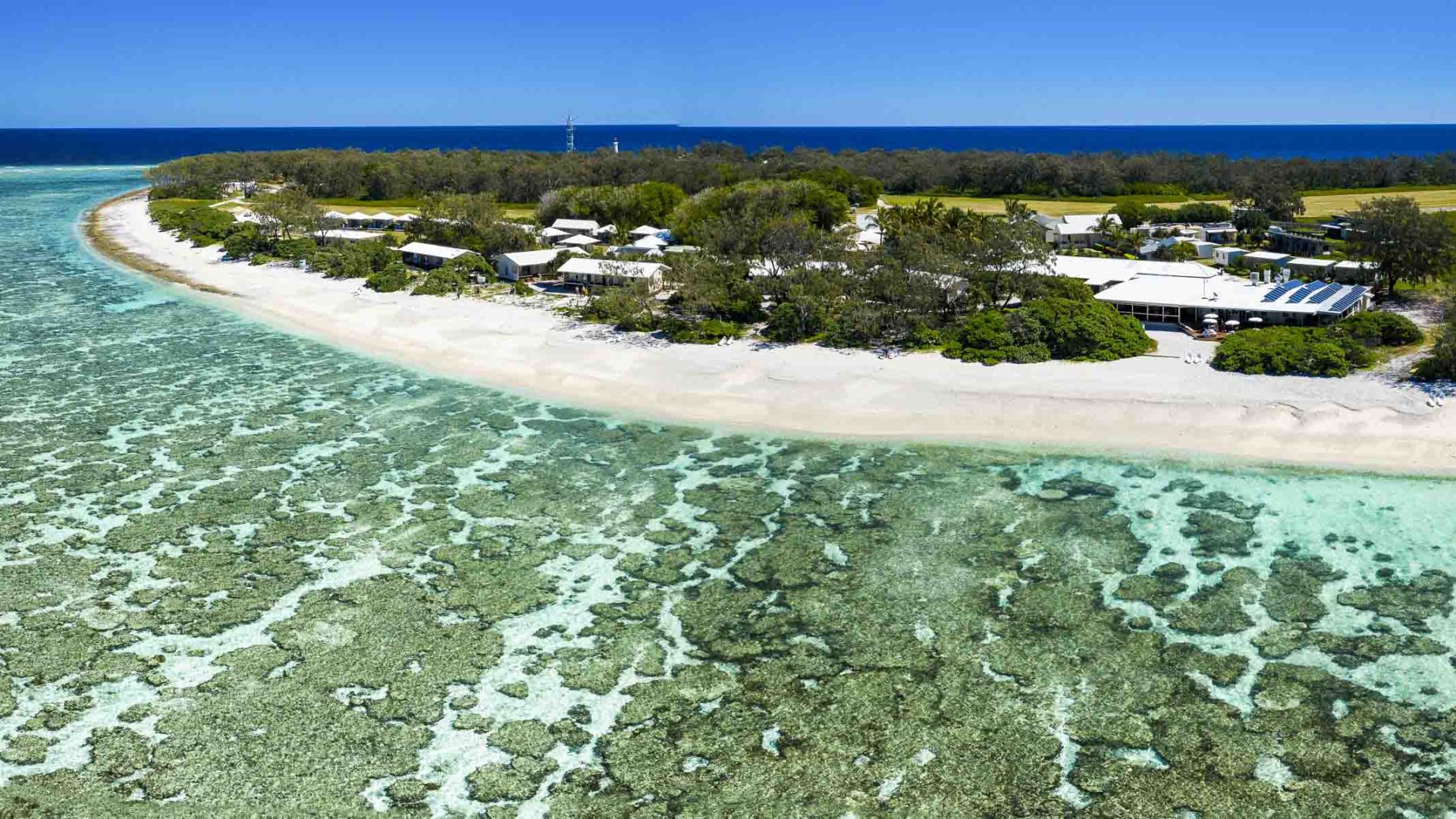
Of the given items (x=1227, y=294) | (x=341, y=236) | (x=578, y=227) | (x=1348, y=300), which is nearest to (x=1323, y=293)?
(x=1348, y=300)

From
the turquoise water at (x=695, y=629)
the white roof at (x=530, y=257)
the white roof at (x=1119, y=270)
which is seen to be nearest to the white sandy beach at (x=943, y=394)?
the turquoise water at (x=695, y=629)

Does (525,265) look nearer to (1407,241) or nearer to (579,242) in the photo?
(579,242)

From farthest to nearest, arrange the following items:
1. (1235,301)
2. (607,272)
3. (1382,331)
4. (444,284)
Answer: (444,284) < (607,272) < (1235,301) < (1382,331)

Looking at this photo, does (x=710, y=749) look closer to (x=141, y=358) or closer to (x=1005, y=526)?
(x=1005, y=526)

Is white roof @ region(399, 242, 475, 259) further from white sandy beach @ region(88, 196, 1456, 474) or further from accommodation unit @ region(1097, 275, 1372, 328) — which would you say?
accommodation unit @ region(1097, 275, 1372, 328)

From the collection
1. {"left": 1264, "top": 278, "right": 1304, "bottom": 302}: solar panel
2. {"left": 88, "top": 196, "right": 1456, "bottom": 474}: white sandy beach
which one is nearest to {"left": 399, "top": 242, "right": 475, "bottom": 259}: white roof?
{"left": 88, "top": 196, "right": 1456, "bottom": 474}: white sandy beach

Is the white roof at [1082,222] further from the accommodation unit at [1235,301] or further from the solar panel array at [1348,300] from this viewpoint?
the solar panel array at [1348,300]
